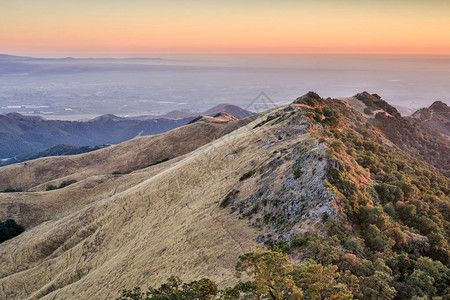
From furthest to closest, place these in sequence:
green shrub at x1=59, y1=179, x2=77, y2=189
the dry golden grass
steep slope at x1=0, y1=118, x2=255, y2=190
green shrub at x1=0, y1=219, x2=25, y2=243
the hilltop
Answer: steep slope at x1=0, y1=118, x2=255, y2=190 < green shrub at x1=59, y1=179, x2=77, y2=189 < green shrub at x1=0, y1=219, x2=25, y2=243 < the dry golden grass < the hilltop

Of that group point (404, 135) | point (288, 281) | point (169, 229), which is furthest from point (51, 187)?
point (404, 135)

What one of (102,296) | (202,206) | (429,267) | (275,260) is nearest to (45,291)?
(102,296)

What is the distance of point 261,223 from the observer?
2761 centimetres

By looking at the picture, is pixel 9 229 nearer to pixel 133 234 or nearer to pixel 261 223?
pixel 133 234

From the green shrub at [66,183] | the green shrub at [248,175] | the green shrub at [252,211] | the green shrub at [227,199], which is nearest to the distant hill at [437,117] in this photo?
the green shrub at [248,175]

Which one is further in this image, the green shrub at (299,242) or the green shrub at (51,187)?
the green shrub at (51,187)

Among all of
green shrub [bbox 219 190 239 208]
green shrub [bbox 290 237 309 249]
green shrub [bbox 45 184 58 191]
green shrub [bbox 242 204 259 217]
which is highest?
green shrub [bbox 290 237 309 249]

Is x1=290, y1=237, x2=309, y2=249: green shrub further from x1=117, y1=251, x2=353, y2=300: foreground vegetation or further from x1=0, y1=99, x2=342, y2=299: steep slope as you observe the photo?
x1=117, y1=251, x2=353, y2=300: foreground vegetation

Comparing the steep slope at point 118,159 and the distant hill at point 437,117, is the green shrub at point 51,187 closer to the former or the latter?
the steep slope at point 118,159

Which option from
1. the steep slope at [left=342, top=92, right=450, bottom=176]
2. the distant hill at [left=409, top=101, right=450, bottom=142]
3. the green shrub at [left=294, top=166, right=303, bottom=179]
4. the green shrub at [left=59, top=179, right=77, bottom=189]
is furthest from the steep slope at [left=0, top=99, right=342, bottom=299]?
the distant hill at [left=409, top=101, right=450, bottom=142]

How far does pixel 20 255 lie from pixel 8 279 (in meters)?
6.60

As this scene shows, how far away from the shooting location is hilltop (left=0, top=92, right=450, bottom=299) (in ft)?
69.2

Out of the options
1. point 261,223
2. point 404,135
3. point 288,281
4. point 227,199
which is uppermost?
point 288,281

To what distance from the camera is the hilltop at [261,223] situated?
21078mm
